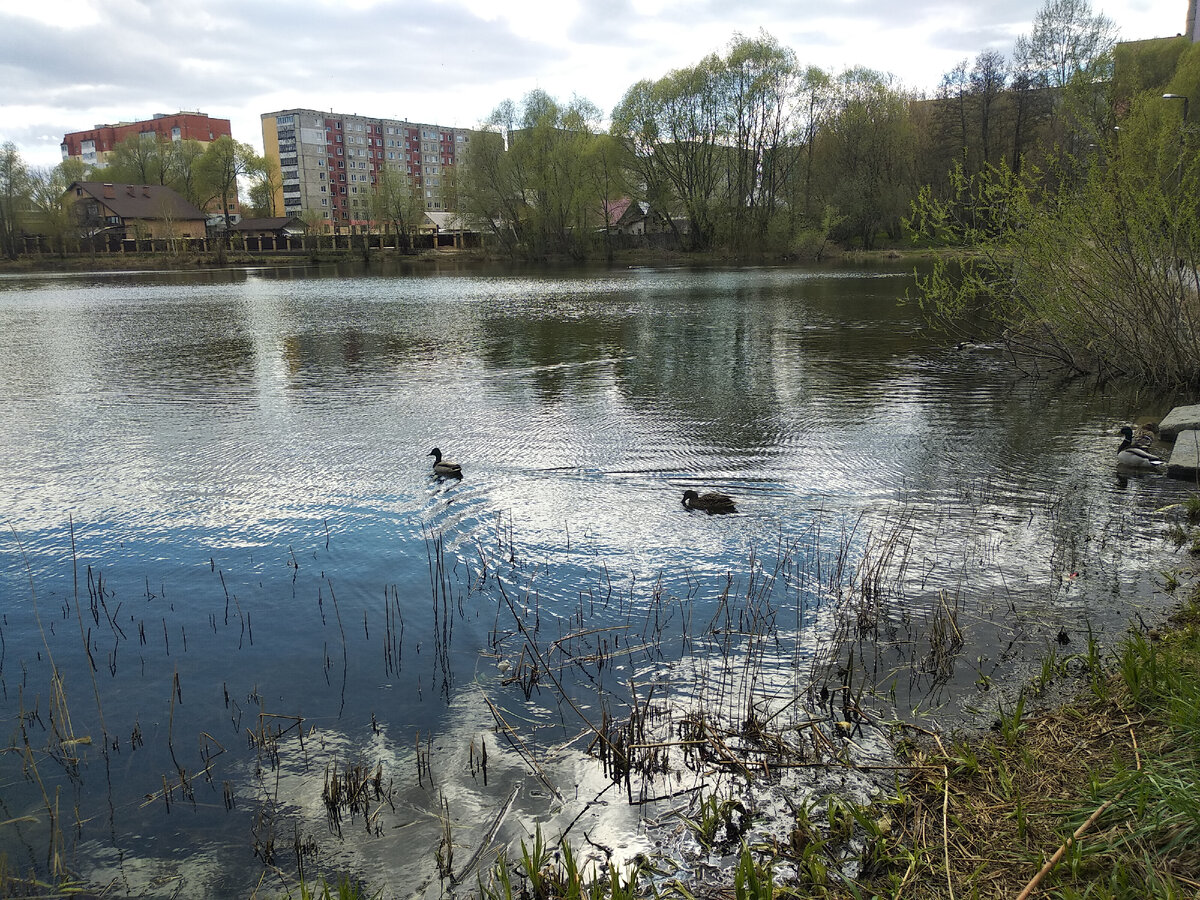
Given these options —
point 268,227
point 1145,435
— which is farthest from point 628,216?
point 1145,435

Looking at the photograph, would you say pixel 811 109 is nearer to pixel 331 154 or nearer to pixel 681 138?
pixel 681 138

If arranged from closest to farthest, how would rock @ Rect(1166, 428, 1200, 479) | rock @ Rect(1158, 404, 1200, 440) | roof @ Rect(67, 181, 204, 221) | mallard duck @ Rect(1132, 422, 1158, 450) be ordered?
rock @ Rect(1166, 428, 1200, 479) → mallard duck @ Rect(1132, 422, 1158, 450) → rock @ Rect(1158, 404, 1200, 440) → roof @ Rect(67, 181, 204, 221)

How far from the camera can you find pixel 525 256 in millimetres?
92000

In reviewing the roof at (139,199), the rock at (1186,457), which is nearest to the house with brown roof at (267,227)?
the roof at (139,199)

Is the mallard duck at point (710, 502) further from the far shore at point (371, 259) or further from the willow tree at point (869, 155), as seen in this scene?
the willow tree at point (869, 155)

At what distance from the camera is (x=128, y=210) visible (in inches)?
4417

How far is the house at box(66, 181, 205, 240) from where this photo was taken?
109 m

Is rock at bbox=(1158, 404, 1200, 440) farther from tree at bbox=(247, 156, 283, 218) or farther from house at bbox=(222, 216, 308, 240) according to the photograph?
tree at bbox=(247, 156, 283, 218)

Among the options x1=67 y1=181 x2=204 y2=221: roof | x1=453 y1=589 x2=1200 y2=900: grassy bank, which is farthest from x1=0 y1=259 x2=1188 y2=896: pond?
x1=67 y1=181 x2=204 y2=221: roof

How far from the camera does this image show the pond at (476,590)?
5.16 m

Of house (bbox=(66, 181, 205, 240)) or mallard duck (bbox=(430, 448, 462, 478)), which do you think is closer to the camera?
mallard duck (bbox=(430, 448, 462, 478))

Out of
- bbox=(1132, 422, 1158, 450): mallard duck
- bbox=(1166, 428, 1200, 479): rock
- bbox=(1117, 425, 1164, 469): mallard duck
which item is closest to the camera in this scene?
bbox=(1166, 428, 1200, 479): rock

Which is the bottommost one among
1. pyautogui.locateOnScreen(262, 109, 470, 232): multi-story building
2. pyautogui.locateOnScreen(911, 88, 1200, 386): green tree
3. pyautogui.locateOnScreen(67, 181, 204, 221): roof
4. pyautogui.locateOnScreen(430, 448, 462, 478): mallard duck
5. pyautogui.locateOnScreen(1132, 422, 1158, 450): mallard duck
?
pyautogui.locateOnScreen(430, 448, 462, 478): mallard duck

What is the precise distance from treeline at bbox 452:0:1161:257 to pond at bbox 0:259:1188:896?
6639 cm
